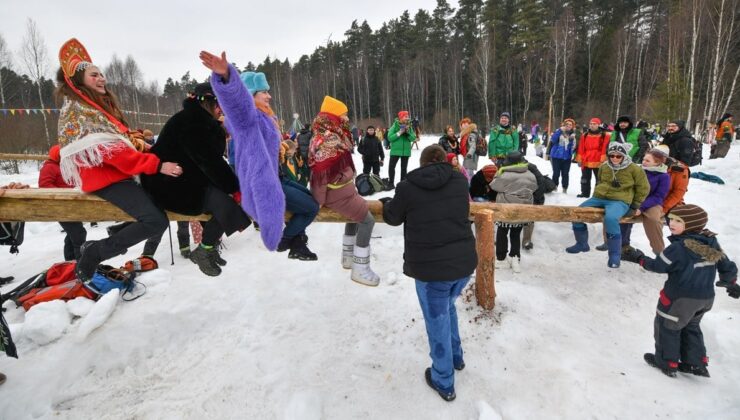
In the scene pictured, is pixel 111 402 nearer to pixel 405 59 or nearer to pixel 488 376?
pixel 488 376

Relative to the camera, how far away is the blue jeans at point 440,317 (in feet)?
9.01

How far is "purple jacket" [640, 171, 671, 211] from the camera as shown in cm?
491

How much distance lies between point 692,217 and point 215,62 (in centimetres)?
384

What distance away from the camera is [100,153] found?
2.41 meters

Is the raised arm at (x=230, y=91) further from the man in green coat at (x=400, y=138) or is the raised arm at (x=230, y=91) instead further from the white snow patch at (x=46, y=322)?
the man in green coat at (x=400, y=138)

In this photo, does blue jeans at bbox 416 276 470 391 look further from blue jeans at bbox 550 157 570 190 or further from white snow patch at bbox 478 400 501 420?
blue jeans at bbox 550 157 570 190

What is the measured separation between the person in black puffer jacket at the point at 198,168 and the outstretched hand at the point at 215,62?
1.60ft

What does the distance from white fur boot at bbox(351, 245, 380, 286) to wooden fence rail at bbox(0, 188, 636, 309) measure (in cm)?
34

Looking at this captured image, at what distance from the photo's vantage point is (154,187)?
2646mm

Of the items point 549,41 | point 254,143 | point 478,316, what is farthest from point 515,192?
point 549,41

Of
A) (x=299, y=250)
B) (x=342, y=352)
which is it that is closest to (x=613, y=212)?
(x=342, y=352)

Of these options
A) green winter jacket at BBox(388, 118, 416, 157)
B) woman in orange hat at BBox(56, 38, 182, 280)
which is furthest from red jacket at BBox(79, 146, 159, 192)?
green winter jacket at BBox(388, 118, 416, 157)

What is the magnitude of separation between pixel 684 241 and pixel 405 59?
40234mm

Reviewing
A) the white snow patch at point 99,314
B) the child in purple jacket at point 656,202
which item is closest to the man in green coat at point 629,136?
the child in purple jacket at point 656,202
